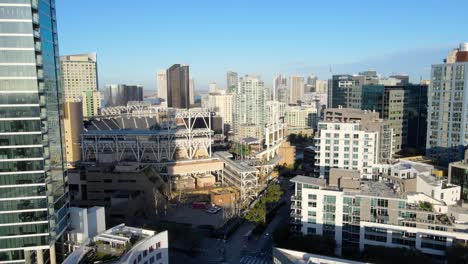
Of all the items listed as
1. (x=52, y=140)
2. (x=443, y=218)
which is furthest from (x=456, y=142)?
(x=52, y=140)

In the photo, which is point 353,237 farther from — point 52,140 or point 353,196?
point 52,140

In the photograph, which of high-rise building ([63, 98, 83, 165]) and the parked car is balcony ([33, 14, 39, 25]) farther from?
high-rise building ([63, 98, 83, 165])

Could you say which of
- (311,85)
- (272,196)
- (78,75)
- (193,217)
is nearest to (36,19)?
(193,217)

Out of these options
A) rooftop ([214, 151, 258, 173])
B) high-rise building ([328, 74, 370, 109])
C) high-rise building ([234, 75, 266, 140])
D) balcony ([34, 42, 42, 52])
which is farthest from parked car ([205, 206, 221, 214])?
high-rise building ([328, 74, 370, 109])

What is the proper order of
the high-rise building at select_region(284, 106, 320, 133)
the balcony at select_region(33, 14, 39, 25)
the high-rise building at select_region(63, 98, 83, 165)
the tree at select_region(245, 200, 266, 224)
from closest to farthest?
1. the balcony at select_region(33, 14, 39, 25)
2. the tree at select_region(245, 200, 266, 224)
3. the high-rise building at select_region(63, 98, 83, 165)
4. the high-rise building at select_region(284, 106, 320, 133)

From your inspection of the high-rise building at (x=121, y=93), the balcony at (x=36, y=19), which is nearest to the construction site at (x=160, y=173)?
the balcony at (x=36, y=19)

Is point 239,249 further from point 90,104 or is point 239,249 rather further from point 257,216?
point 90,104

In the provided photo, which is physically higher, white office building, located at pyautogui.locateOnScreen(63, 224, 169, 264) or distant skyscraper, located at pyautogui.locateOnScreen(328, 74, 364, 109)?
distant skyscraper, located at pyautogui.locateOnScreen(328, 74, 364, 109)
